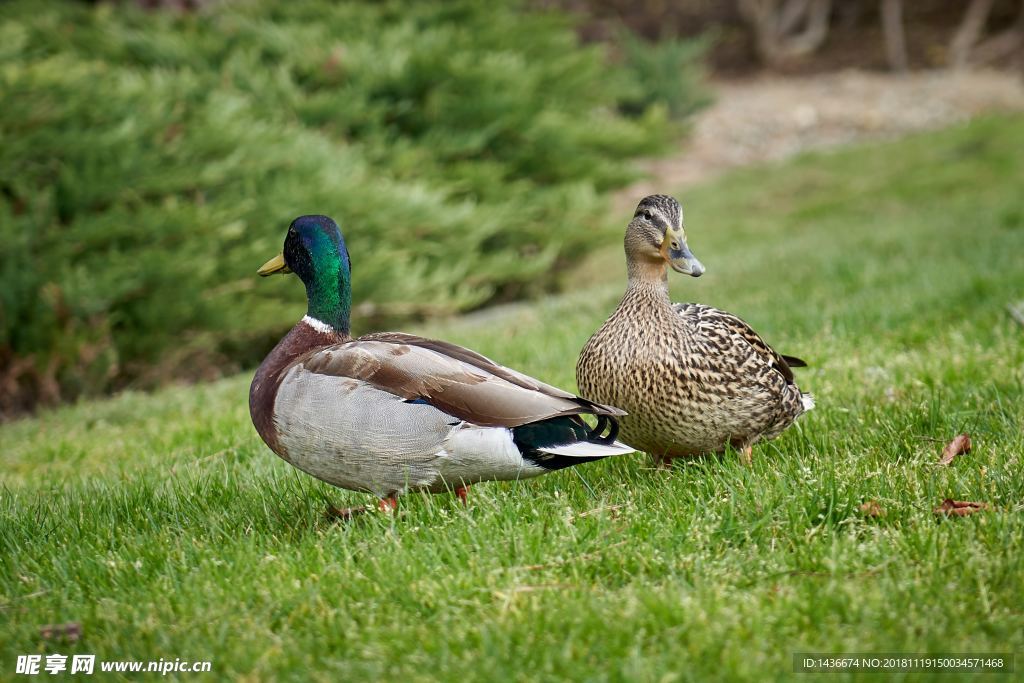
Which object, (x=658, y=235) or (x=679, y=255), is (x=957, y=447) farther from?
(x=658, y=235)

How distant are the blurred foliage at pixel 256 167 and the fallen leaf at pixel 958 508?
5328 mm

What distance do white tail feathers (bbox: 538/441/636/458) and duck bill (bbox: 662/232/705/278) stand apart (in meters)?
0.70

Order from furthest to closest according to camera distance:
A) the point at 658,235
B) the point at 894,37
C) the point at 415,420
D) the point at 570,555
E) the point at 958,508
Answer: the point at 894,37
the point at 658,235
the point at 415,420
the point at 958,508
the point at 570,555

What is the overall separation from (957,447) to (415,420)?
1815 millimetres

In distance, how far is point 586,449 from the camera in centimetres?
338

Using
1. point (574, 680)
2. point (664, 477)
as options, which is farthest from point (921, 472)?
point (574, 680)

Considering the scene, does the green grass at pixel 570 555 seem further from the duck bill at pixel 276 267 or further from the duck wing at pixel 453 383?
the duck bill at pixel 276 267

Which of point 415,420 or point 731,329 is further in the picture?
point 731,329

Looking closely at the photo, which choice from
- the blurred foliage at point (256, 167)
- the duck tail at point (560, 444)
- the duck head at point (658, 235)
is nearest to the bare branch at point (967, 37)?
the blurred foliage at point (256, 167)

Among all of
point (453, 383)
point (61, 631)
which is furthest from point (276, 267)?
point (61, 631)

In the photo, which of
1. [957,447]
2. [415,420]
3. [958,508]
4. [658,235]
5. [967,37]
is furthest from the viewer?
[967,37]

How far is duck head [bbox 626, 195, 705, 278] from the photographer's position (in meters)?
3.84
